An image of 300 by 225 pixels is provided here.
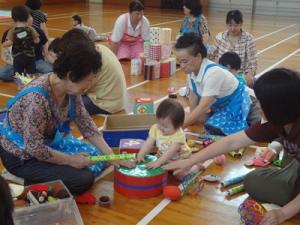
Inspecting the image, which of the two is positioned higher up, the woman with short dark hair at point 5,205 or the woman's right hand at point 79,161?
the woman with short dark hair at point 5,205

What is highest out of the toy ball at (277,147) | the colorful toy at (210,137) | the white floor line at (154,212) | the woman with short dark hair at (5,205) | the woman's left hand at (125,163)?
the woman with short dark hair at (5,205)

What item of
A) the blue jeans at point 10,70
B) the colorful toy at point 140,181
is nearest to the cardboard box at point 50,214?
the colorful toy at point 140,181

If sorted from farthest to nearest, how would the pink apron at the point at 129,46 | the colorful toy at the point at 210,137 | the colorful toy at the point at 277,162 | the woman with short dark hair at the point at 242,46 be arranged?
1. the pink apron at the point at 129,46
2. the woman with short dark hair at the point at 242,46
3. the colorful toy at the point at 210,137
4. the colorful toy at the point at 277,162

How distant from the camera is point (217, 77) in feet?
10.1

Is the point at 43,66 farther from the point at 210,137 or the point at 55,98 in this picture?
the point at 55,98

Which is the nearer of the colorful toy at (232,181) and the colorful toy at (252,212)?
the colorful toy at (252,212)

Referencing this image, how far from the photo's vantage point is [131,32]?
5.57m

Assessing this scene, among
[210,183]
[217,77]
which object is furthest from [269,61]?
[210,183]

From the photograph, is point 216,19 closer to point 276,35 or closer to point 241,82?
point 276,35

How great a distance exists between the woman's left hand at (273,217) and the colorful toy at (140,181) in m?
0.62

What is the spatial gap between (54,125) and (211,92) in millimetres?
1217

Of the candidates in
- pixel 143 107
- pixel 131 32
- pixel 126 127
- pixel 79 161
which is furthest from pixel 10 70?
pixel 79 161

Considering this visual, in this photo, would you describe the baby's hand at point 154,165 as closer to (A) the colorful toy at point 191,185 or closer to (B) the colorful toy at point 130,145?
(A) the colorful toy at point 191,185

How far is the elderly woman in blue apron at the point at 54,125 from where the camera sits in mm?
2076
